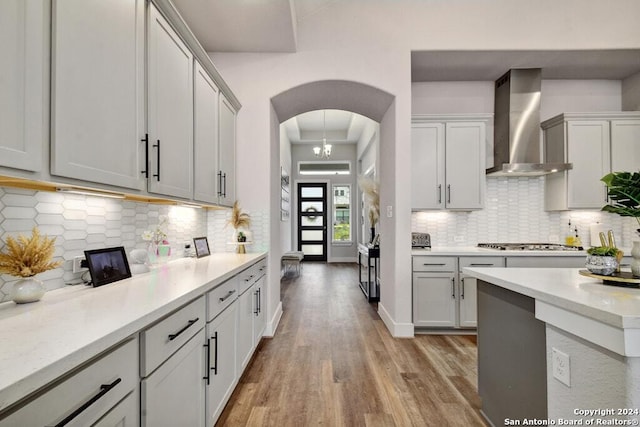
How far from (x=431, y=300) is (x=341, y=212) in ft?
19.0

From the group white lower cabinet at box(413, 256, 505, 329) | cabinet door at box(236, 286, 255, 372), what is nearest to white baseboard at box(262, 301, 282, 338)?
cabinet door at box(236, 286, 255, 372)

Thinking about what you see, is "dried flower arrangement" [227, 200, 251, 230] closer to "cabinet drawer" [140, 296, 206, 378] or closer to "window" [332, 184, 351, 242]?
"cabinet drawer" [140, 296, 206, 378]

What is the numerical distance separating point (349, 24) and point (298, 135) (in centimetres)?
495

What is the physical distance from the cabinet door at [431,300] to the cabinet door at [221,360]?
2.04 m

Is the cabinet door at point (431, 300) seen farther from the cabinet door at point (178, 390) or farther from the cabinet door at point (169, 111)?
the cabinet door at point (169, 111)

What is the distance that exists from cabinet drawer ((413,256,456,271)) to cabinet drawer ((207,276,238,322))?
202 centimetres

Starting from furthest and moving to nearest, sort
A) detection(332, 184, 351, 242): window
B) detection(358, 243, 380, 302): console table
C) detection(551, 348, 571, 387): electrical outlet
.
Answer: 1. detection(332, 184, 351, 242): window
2. detection(358, 243, 380, 302): console table
3. detection(551, 348, 571, 387): electrical outlet

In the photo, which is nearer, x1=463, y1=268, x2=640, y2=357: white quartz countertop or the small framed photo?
x1=463, y1=268, x2=640, y2=357: white quartz countertop

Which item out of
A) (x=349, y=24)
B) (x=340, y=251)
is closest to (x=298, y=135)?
(x=340, y=251)

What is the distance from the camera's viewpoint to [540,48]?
3.15m

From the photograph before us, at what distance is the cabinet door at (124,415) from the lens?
32.1 inches

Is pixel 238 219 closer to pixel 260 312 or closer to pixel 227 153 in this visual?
pixel 227 153

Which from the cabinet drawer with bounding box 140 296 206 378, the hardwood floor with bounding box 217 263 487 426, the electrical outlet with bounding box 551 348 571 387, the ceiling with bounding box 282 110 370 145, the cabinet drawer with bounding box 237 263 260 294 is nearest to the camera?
the cabinet drawer with bounding box 140 296 206 378

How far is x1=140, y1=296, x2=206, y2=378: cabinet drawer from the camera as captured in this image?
3.26 ft
